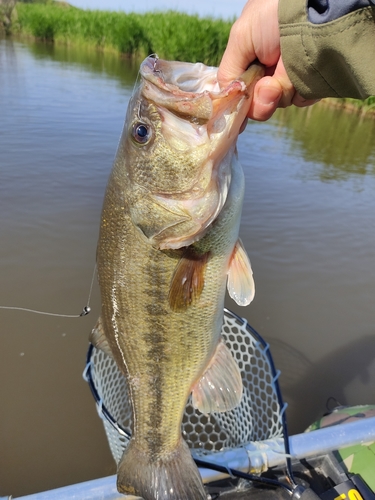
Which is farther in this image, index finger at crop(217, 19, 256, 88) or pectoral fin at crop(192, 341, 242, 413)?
pectoral fin at crop(192, 341, 242, 413)

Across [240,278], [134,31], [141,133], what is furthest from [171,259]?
[134,31]

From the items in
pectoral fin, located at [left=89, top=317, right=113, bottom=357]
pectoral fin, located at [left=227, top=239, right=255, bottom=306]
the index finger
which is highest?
the index finger

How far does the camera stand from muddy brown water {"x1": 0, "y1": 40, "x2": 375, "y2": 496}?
2.89 m

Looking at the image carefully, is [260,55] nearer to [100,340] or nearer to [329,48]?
[329,48]

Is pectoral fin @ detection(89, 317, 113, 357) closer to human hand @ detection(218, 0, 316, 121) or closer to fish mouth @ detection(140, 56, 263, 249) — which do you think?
fish mouth @ detection(140, 56, 263, 249)

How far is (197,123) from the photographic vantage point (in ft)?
4.65

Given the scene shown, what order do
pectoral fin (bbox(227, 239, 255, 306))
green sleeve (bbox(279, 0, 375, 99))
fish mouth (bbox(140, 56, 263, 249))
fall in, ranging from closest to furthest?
green sleeve (bbox(279, 0, 375, 99)) < fish mouth (bbox(140, 56, 263, 249)) < pectoral fin (bbox(227, 239, 255, 306))

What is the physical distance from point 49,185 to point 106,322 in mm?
5052

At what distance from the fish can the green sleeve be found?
0.57ft

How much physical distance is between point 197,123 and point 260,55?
1.27ft

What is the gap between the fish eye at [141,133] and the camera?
4.95 ft

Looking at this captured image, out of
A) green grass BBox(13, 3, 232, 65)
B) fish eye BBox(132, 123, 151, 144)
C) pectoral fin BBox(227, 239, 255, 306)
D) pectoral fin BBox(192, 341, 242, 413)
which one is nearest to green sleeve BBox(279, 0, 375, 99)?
fish eye BBox(132, 123, 151, 144)

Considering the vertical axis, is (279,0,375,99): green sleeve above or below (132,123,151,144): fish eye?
above

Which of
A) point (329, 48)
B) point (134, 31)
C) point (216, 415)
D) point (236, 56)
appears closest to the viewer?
point (329, 48)
